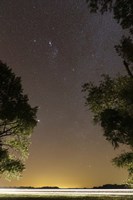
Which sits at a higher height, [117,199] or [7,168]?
[7,168]

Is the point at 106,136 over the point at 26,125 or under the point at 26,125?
under

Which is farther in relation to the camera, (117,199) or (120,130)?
(120,130)

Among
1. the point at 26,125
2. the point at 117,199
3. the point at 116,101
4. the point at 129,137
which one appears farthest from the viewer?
the point at 26,125

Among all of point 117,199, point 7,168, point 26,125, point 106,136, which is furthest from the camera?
point 26,125

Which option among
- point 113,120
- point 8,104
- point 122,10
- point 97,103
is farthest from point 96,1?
point 8,104

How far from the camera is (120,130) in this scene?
Answer: 2311 centimetres

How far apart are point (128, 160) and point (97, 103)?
189 inches

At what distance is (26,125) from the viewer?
2984 cm

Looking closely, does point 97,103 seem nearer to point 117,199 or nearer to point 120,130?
point 120,130

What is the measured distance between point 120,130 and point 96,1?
869 centimetres

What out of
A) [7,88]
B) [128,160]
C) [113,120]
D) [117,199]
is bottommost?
[117,199]

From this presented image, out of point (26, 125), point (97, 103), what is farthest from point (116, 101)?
point (26, 125)

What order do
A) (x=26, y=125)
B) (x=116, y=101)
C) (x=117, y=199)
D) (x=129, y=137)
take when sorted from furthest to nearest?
(x=26, y=125) < (x=116, y=101) < (x=129, y=137) < (x=117, y=199)

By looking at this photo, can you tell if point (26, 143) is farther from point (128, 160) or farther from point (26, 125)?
point (128, 160)
